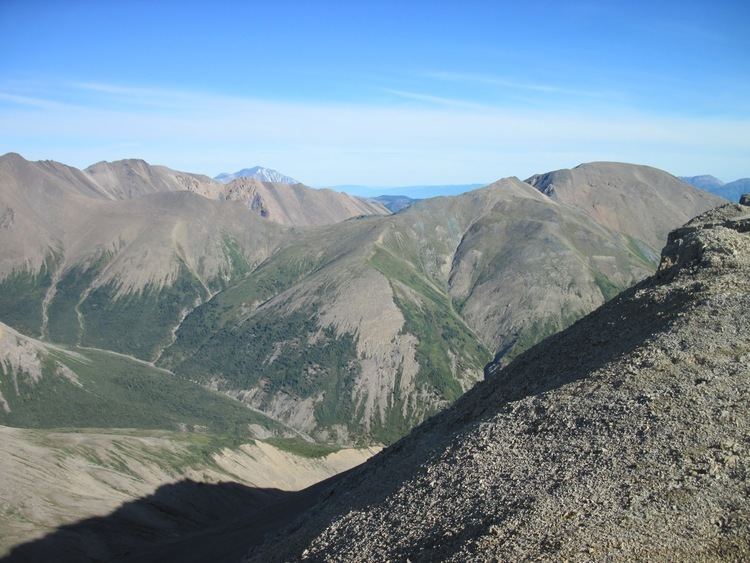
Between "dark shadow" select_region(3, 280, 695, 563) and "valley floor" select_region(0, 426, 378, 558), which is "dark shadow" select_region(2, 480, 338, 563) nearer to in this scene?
"dark shadow" select_region(3, 280, 695, 563)

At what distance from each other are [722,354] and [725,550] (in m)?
18.2

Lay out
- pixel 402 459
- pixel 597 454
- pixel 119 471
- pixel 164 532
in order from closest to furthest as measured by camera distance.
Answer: pixel 597 454 < pixel 402 459 < pixel 164 532 < pixel 119 471

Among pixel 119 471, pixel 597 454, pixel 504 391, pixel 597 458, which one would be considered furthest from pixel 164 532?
pixel 597 458

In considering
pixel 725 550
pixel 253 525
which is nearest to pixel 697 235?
pixel 725 550

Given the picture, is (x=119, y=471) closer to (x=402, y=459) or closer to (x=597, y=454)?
(x=402, y=459)

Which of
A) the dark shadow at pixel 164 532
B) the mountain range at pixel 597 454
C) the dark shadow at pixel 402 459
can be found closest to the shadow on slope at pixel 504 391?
the dark shadow at pixel 402 459

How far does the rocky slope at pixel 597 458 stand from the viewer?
103ft

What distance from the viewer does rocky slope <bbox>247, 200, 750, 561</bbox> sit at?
31.4m

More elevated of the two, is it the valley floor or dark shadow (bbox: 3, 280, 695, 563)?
dark shadow (bbox: 3, 280, 695, 563)

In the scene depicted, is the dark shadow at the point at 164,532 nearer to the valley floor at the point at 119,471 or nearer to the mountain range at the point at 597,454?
the valley floor at the point at 119,471

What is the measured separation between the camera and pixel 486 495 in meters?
37.6

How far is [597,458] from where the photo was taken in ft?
122

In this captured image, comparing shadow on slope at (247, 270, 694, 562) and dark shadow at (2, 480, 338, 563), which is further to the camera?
dark shadow at (2, 480, 338, 563)

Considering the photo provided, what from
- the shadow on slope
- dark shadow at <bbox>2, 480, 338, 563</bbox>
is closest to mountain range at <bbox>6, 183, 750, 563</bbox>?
the shadow on slope
